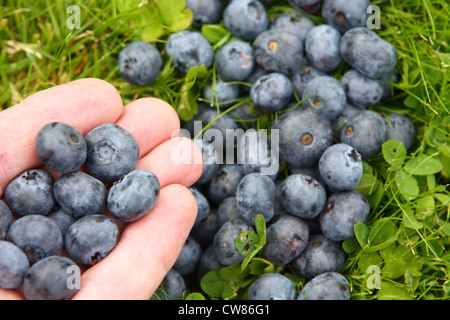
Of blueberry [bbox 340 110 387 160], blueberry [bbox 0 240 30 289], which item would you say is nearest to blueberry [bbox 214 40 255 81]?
blueberry [bbox 340 110 387 160]

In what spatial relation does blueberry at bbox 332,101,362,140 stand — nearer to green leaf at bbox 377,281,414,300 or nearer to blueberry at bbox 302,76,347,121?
blueberry at bbox 302,76,347,121

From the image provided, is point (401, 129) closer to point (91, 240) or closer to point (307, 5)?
point (307, 5)

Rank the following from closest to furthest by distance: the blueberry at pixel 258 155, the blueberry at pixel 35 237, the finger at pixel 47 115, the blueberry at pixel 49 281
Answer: the blueberry at pixel 49 281, the blueberry at pixel 35 237, the finger at pixel 47 115, the blueberry at pixel 258 155

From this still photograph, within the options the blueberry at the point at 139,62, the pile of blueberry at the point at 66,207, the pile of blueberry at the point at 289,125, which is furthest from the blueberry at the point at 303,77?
the pile of blueberry at the point at 66,207

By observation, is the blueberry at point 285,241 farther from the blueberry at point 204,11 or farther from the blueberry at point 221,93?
the blueberry at point 204,11

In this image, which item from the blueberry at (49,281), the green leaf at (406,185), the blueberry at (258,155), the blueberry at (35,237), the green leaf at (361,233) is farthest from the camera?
the blueberry at (258,155)
